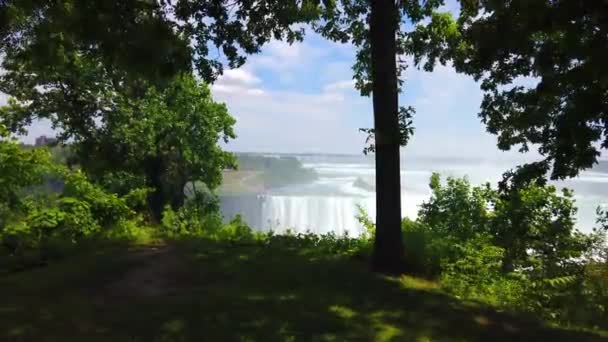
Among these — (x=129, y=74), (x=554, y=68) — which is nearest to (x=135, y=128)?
(x=129, y=74)

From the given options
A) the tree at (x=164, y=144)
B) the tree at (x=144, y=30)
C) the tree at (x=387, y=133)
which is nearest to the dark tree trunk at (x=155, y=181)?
the tree at (x=164, y=144)

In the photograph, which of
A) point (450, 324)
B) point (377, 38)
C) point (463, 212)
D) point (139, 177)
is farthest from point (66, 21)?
point (139, 177)

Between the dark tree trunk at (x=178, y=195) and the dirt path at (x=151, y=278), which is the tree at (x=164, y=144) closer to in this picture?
the dark tree trunk at (x=178, y=195)

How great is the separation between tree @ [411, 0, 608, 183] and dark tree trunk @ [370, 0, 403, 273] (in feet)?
4.53

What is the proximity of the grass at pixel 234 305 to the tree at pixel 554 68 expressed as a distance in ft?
8.75

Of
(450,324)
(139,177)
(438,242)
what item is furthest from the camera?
(139,177)

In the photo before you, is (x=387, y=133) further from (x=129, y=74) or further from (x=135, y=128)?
(x=135, y=128)

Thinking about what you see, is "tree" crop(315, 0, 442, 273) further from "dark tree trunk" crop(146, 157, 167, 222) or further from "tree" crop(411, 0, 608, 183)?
"dark tree trunk" crop(146, 157, 167, 222)

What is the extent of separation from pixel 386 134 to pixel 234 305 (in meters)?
3.92

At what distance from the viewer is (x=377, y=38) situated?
9.22m

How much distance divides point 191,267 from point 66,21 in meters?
4.37

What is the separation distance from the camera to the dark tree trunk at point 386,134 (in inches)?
360

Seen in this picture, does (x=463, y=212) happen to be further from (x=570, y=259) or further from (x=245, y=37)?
(x=245, y=37)

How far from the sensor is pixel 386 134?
9008 millimetres
